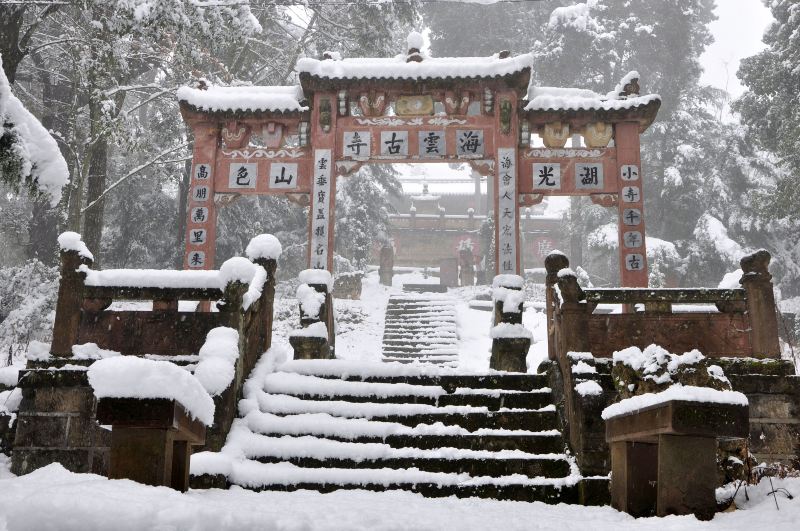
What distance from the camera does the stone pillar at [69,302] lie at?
7328 millimetres

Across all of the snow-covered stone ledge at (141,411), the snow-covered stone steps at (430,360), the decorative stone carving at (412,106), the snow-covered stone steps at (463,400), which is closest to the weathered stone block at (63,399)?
the snow-covered stone steps at (463,400)

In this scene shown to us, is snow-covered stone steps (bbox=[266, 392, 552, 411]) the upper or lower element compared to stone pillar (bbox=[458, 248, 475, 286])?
lower

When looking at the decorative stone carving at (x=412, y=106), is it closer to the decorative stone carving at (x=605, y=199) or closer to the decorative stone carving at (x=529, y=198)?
the decorative stone carving at (x=529, y=198)

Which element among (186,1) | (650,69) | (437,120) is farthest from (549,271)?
(650,69)

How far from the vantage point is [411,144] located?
12891 millimetres

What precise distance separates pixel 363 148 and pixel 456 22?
19.6m

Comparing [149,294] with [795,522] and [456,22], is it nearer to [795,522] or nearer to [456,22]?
[795,522]

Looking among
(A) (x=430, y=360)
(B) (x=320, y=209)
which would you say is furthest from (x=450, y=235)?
(B) (x=320, y=209)

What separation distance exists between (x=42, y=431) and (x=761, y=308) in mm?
7833

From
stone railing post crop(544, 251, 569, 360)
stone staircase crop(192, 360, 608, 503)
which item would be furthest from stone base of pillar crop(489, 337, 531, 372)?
stone staircase crop(192, 360, 608, 503)

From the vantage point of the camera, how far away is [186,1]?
12930mm

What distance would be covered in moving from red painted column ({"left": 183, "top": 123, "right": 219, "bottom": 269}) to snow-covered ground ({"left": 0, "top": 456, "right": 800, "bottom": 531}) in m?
7.87

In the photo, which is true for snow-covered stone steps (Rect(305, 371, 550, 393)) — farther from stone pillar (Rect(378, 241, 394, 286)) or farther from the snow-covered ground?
stone pillar (Rect(378, 241, 394, 286))

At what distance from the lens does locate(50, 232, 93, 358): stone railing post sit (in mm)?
7328
